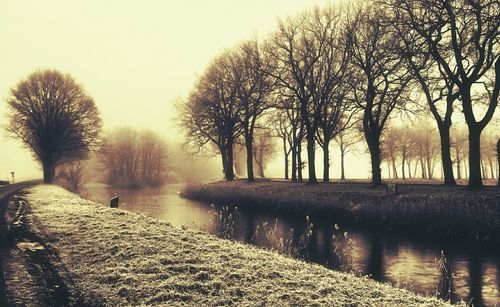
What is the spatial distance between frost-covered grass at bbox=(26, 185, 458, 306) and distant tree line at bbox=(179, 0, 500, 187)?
1906 cm

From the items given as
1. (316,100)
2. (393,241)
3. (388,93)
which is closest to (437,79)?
(388,93)

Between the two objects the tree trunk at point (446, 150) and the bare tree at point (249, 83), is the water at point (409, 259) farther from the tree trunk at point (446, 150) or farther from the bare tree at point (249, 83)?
the bare tree at point (249, 83)

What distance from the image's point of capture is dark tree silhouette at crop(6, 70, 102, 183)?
A: 60.1 metres

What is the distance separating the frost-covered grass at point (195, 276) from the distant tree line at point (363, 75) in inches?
750

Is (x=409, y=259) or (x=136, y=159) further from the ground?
(x=136, y=159)

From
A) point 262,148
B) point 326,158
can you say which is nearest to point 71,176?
point 262,148

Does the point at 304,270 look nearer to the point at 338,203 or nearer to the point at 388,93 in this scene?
the point at 338,203

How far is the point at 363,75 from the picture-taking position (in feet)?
116

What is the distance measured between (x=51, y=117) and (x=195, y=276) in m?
58.1

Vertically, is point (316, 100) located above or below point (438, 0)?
below

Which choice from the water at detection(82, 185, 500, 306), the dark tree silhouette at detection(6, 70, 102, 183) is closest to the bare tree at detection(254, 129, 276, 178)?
the dark tree silhouette at detection(6, 70, 102, 183)

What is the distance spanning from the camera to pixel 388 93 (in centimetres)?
3312

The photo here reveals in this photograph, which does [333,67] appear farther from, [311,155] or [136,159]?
[136,159]

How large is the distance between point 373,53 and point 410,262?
2320cm
